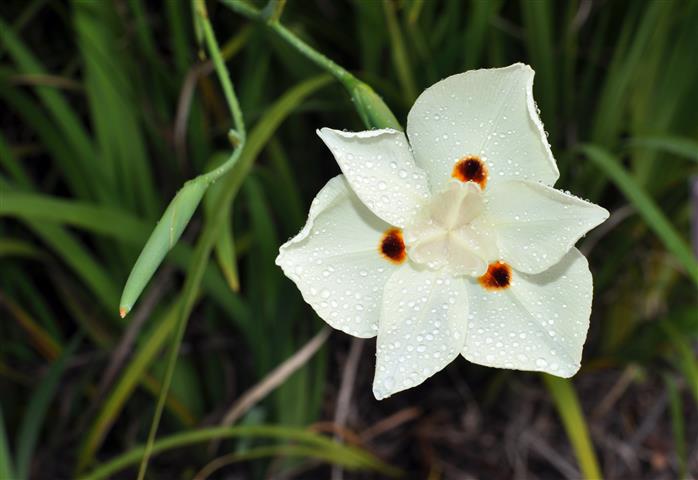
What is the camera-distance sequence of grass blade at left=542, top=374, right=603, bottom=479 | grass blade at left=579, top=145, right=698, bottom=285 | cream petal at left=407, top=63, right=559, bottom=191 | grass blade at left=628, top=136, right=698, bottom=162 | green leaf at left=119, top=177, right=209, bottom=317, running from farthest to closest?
grass blade at left=542, top=374, right=603, bottom=479
grass blade at left=628, top=136, right=698, bottom=162
grass blade at left=579, top=145, right=698, bottom=285
cream petal at left=407, top=63, right=559, bottom=191
green leaf at left=119, top=177, right=209, bottom=317

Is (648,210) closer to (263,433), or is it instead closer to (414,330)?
(414,330)

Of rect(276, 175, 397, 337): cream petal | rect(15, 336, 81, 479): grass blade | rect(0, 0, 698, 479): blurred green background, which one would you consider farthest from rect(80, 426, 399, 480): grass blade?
rect(276, 175, 397, 337): cream petal

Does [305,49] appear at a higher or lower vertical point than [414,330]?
higher

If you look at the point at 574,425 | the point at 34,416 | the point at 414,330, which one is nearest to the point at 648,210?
the point at 574,425

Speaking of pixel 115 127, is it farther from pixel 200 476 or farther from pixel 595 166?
pixel 595 166

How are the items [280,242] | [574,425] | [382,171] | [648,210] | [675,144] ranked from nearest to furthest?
[382,171] < [648,210] < [675,144] < [574,425] < [280,242]

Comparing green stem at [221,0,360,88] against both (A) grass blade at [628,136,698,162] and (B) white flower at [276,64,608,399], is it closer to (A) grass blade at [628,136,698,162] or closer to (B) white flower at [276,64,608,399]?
(B) white flower at [276,64,608,399]
